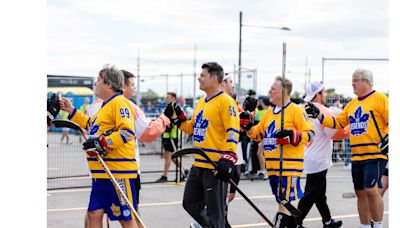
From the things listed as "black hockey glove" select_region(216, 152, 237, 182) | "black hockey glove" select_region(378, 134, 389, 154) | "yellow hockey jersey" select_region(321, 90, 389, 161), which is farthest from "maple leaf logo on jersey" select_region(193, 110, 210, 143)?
"black hockey glove" select_region(378, 134, 389, 154)

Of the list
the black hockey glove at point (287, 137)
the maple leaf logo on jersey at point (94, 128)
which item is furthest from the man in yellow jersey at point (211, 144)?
the maple leaf logo on jersey at point (94, 128)

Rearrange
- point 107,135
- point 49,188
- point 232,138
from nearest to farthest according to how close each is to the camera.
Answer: point 107,135, point 232,138, point 49,188

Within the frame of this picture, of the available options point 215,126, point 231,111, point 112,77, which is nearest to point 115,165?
point 112,77

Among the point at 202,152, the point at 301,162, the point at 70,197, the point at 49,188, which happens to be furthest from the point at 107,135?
the point at 49,188

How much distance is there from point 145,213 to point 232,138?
3.20 m

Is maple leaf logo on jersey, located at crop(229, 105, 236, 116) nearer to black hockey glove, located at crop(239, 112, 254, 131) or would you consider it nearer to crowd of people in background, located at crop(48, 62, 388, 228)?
crowd of people in background, located at crop(48, 62, 388, 228)

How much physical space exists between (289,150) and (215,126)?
978mm

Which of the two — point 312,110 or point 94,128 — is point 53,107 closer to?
point 94,128

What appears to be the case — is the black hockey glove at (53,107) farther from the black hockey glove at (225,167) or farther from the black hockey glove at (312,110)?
the black hockey glove at (312,110)

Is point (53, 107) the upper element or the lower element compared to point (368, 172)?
upper

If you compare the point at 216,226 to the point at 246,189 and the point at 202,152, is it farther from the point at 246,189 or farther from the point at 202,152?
the point at 246,189

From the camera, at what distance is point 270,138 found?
6.34 metres

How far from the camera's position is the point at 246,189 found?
10.9 meters

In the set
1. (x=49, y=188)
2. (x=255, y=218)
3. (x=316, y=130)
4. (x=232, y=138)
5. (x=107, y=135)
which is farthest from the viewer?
(x=49, y=188)
